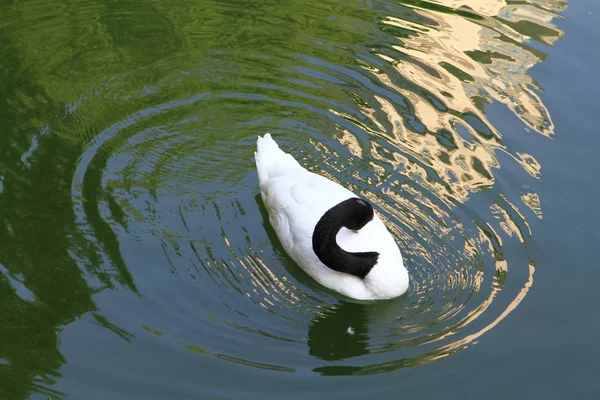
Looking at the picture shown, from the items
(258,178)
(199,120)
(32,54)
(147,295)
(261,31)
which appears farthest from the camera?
(261,31)

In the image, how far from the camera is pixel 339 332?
6387mm

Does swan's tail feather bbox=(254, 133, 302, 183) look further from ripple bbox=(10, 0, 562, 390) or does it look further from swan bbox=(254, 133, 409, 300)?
ripple bbox=(10, 0, 562, 390)

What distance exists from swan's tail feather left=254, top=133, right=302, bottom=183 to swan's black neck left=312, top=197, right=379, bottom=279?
1.01 m

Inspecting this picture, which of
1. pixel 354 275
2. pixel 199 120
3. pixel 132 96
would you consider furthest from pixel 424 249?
pixel 132 96

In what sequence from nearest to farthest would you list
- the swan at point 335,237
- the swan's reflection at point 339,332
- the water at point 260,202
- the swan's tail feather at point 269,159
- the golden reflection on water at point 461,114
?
the water at point 260,202
the swan's reflection at point 339,332
the swan at point 335,237
the golden reflection on water at point 461,114
the swan's tail feather at point 269,159

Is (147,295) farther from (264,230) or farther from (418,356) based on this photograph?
(418,356)

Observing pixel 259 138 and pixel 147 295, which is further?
pixel 259 138

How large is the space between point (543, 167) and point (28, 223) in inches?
180

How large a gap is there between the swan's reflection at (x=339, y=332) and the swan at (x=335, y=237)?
156 mm

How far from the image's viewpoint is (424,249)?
23.1 feet

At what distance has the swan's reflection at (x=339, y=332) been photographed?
6.17 metres

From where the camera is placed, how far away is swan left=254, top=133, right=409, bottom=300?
657 centimetres

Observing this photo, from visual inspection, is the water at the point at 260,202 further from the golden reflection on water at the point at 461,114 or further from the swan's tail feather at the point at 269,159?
the swan's tail feather at the point at 269,159

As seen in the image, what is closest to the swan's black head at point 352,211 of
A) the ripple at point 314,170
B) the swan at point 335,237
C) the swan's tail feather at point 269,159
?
the swan at point 335,237
